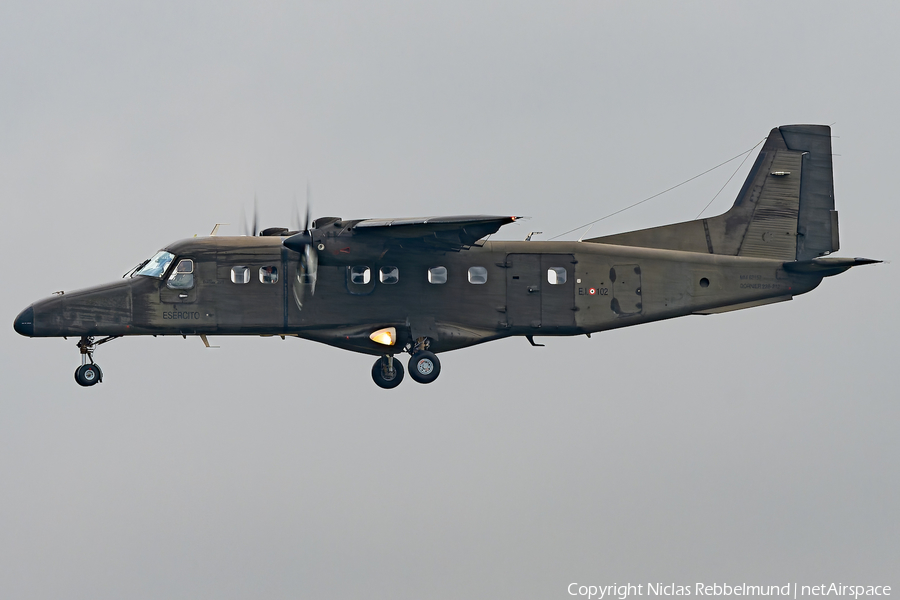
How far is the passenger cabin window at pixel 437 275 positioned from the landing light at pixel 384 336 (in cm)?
128

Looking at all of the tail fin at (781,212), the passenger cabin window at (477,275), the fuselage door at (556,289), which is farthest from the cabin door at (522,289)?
the tail fin at (781,212)

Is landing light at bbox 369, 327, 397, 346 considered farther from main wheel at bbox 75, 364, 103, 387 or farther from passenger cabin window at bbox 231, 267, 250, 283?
main wheel at bbox 75, 364, 103, 387

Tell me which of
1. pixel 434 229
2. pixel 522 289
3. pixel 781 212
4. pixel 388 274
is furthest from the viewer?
pixel 781 212

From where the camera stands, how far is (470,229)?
2361 cm

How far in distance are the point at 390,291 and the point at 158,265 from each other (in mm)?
4837

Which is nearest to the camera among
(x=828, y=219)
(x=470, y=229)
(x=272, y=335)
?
(x=470, y=229)

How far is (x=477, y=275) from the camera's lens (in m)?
25.0

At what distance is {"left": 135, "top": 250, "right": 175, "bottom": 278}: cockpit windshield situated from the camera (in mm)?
24844

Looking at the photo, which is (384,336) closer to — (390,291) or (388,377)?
(390,291)

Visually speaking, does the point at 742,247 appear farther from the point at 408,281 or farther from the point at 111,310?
the point at 111,310

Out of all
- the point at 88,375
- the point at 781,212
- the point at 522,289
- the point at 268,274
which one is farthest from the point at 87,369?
the point at 781,212

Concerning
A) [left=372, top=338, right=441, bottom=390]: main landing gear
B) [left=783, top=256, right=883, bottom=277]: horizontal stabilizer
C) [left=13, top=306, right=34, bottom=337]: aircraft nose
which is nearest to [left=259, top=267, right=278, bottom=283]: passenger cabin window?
[left=372, top=338, right=441, bottom=390]: main landing gear

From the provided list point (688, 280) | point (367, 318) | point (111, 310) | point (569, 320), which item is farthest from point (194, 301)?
point (688, 280)

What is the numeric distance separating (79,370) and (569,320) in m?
10.2
